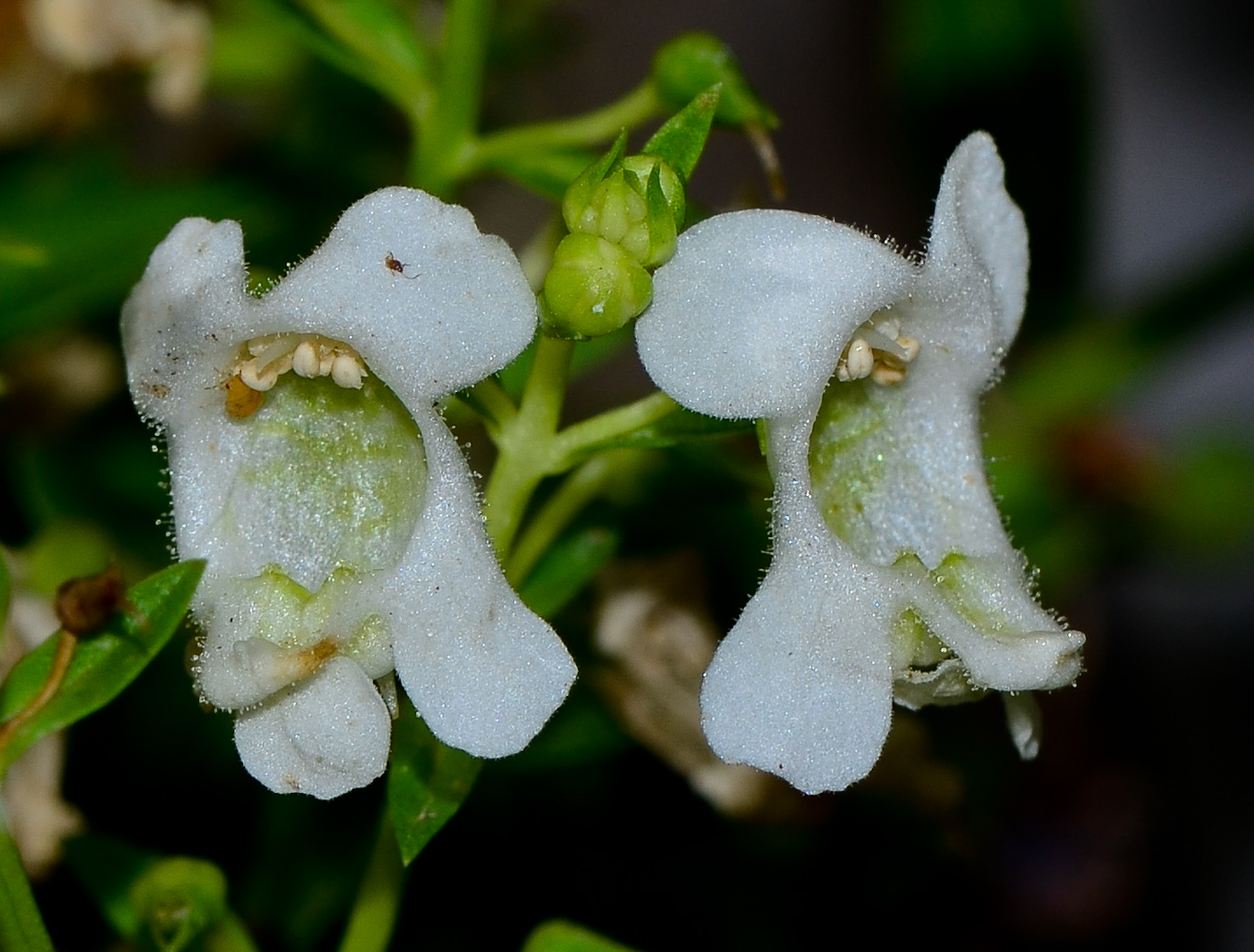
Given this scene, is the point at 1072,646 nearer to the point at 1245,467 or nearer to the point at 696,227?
the point at 696,227

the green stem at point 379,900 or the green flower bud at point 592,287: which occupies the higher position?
the green flower bud at point 592,287

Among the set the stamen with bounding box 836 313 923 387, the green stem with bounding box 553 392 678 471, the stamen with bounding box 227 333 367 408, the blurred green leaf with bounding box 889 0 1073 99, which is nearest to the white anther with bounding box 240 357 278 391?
the stamen with bounding box 227 333 367 408

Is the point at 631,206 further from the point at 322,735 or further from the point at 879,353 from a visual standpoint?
the point at 322,735

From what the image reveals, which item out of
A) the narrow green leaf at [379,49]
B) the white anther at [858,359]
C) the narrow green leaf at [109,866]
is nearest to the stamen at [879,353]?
the white anther at [858,359]

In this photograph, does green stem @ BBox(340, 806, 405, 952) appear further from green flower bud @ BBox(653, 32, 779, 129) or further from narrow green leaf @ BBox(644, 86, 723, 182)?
green flower bud @ BBox(653, 32, 779, 129)

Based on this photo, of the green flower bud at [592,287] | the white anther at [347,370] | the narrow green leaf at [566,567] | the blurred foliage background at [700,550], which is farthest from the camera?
the blurred foliage background at [700,550]

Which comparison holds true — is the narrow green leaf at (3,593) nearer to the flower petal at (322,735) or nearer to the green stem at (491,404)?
the flower petal at (322,735)
